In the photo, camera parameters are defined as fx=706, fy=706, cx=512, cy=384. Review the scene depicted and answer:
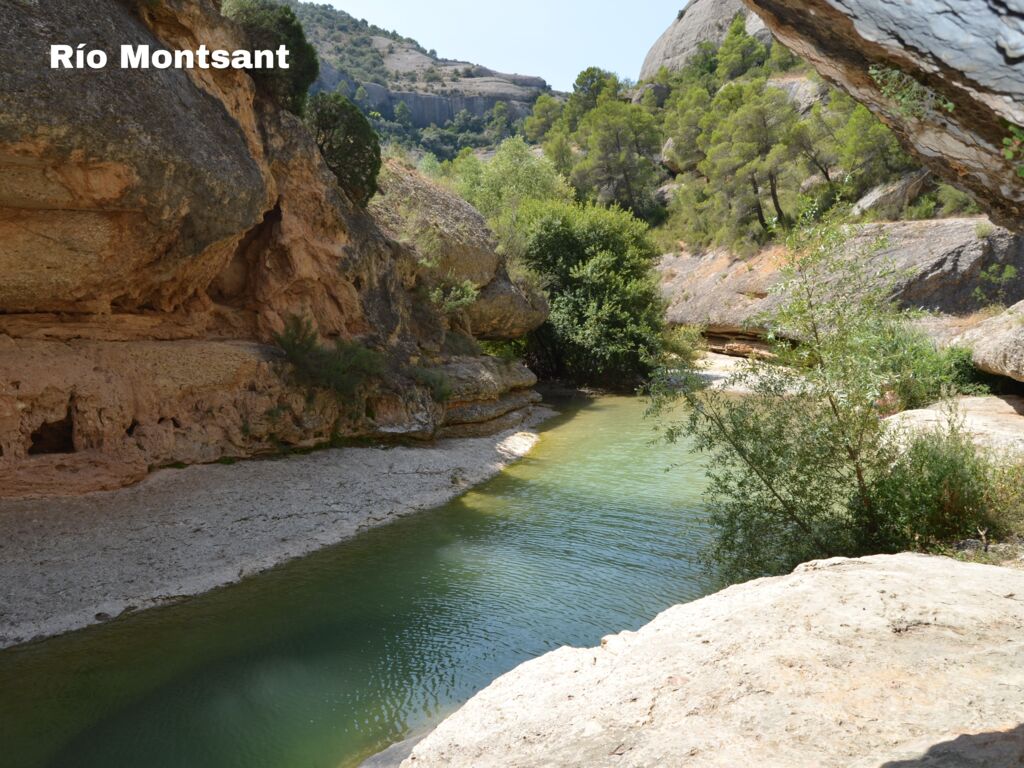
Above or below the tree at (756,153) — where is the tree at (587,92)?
above

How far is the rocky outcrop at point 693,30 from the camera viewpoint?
271 ft

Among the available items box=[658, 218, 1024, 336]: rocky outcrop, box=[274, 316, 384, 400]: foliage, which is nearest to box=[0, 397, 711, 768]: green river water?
box=[274, 316, 384, 400]: foliage

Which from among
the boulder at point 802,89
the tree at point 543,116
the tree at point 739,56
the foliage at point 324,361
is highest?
the tree at point 739,56

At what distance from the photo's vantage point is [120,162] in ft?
37.2

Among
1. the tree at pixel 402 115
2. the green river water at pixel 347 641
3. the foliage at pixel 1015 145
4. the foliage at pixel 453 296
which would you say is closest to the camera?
the foliage at pixel 1015 145

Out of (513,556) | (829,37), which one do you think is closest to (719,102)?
(513,556)

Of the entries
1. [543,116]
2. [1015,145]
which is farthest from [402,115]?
[1015,145]

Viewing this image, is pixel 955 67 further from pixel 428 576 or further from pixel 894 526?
pixel 428 576

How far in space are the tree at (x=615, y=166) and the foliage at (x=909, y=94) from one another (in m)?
51.2

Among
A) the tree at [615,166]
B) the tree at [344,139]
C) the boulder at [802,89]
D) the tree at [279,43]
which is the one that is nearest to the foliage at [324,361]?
the tree at [344,139]

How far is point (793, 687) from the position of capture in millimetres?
5352

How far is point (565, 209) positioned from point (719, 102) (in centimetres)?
2362

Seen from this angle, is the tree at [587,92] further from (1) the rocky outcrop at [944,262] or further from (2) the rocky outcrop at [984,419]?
(2) the rocky outcrop at [984,419]

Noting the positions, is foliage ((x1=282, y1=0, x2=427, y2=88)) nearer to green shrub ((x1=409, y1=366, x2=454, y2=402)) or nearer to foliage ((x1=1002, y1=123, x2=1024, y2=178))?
green shrub ((x1=409, y1=366, x2=454, y2=402))
